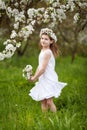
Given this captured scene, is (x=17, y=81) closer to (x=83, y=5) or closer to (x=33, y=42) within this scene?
(x=83, y=5)

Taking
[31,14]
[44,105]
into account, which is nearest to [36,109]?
[44,105]

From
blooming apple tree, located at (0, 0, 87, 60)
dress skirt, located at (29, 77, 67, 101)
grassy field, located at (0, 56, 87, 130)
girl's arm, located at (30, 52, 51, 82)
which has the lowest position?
grassy field, located at (0, 56, 87, 130)

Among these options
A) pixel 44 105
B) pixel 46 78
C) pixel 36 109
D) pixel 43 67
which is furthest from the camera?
pixel 36 109

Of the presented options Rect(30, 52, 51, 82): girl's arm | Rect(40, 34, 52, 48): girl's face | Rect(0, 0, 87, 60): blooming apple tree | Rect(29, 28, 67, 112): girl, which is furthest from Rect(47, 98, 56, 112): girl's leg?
Rect(0, 0, 87, 60): blooming apple tree

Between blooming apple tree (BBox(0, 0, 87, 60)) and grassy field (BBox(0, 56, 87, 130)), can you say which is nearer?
grassy field (BBox(0, 56, 87, 130))

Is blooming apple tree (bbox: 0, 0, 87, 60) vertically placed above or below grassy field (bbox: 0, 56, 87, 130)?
above

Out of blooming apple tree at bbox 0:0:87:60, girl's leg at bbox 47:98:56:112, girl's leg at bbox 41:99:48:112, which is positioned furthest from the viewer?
girl's leg at bbox 41:99:48:112

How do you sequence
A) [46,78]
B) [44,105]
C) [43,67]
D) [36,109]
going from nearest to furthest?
[43,67], [46,78], [44,105], [36,109]

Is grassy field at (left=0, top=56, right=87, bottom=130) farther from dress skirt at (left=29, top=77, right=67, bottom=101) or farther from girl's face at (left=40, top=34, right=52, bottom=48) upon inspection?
girl's face at (left=40, top=34, right=52, bottom=48)

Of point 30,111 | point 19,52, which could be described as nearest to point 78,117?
point 30,111

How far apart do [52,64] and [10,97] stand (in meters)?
1.85

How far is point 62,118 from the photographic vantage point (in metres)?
6.89

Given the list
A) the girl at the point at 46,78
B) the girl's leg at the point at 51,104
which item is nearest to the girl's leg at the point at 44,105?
the girl at the point at 46,78

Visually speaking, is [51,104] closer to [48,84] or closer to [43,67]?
[48,84]
